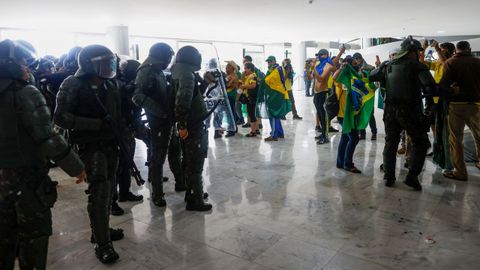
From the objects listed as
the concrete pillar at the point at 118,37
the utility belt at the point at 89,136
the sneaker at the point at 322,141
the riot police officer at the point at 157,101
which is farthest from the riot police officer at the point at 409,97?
the concrete pillar at the point at 118,37

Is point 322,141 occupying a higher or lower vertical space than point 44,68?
lower

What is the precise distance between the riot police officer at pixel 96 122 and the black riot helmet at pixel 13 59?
402 millimetres

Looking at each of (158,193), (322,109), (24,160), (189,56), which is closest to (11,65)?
(24,160)

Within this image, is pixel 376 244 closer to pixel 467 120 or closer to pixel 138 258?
pixel 138 258

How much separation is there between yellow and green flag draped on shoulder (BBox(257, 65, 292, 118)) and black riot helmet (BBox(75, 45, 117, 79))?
441 cm

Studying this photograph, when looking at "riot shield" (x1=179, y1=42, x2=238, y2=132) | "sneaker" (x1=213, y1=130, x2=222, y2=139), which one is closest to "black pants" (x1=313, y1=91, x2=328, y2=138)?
"riot shield" (x1=179, y1=42, x2=238, y2=132)

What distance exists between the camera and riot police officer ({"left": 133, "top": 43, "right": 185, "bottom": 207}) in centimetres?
297

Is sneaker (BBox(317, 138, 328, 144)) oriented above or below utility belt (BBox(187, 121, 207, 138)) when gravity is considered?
below

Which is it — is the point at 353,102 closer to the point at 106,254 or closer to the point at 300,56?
the point at 106,254

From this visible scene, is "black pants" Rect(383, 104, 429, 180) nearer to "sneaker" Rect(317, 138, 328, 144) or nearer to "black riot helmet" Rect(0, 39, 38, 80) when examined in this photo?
"sneaker" Rect(317, 138, 328, 144)

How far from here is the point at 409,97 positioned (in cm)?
344

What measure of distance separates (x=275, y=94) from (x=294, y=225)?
3.89 metres

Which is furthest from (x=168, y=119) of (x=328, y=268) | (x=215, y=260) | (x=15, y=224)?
(x=328, y=268)

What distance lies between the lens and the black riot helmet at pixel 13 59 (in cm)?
166
